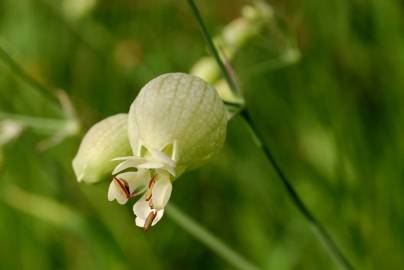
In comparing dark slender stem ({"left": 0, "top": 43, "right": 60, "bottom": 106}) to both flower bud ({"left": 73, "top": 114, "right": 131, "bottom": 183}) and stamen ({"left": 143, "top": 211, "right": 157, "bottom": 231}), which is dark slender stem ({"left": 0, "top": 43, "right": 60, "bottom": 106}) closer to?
flower bud ({"left": 73, "top": 114, "right": 131, "bottom": 183})

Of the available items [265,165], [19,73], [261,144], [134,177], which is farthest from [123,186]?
[265,165]

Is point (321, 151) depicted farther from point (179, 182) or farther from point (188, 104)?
point (188, 104)

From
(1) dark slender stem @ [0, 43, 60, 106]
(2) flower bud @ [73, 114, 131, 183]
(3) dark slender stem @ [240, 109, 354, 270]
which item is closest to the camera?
(2) flower bud @ [73, 114, 131, 183]

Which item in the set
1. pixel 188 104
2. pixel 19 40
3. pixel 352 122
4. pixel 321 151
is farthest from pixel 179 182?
pixel 188 104

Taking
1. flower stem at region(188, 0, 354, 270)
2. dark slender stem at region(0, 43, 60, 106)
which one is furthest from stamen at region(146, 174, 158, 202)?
dark slender stem at region(0, 43, 60, 106)

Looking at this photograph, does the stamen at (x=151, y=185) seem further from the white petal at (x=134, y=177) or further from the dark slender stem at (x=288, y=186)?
the dark slender stem at (x=288, y=186)

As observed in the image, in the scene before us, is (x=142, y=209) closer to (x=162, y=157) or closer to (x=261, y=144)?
(x=162, y=157)

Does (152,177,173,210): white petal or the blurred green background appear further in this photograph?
the blurred green background
